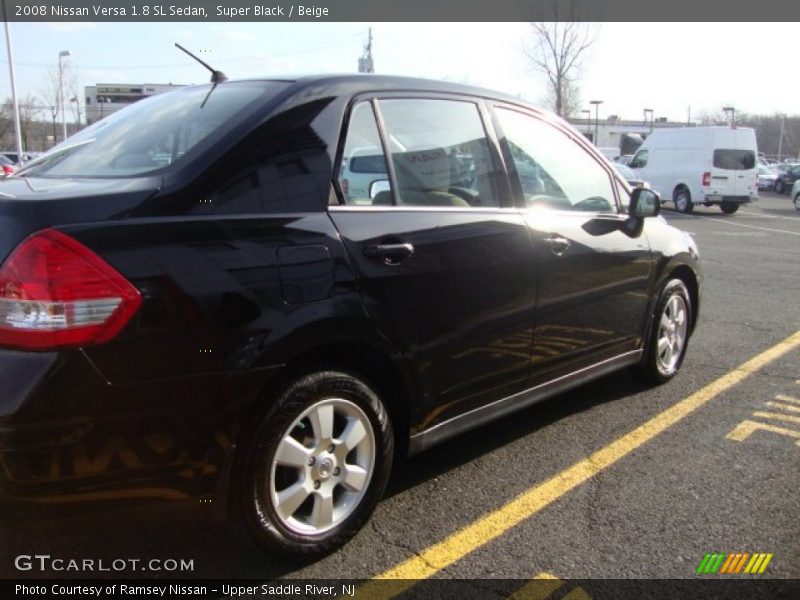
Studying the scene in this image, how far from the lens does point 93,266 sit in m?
1.91

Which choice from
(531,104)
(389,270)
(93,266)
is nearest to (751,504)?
(389,270)

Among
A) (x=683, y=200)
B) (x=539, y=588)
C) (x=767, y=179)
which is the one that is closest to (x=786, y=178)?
(x=767, y=179)

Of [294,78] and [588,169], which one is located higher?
[294,78]

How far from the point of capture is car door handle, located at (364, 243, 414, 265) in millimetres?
2496

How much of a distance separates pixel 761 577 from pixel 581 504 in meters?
0.72

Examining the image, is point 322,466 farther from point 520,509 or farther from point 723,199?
point 723,199

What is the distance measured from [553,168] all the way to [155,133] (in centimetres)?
200

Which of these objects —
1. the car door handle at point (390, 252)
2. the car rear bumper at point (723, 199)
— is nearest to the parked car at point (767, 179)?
the car rear bumper at point (723, 199)

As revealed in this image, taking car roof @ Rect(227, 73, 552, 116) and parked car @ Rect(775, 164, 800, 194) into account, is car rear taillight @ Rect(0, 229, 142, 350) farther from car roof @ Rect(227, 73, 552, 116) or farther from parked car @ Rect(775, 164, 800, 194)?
parked car @ Rect(775, 164, 800, 194)

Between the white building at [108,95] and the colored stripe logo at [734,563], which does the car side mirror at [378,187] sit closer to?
the colored stripe logo at [734,563]

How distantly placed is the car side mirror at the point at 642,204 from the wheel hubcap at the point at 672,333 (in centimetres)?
69

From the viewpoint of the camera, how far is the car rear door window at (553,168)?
3.33m

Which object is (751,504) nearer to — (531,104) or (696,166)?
(531,104)

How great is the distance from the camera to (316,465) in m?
2.44
